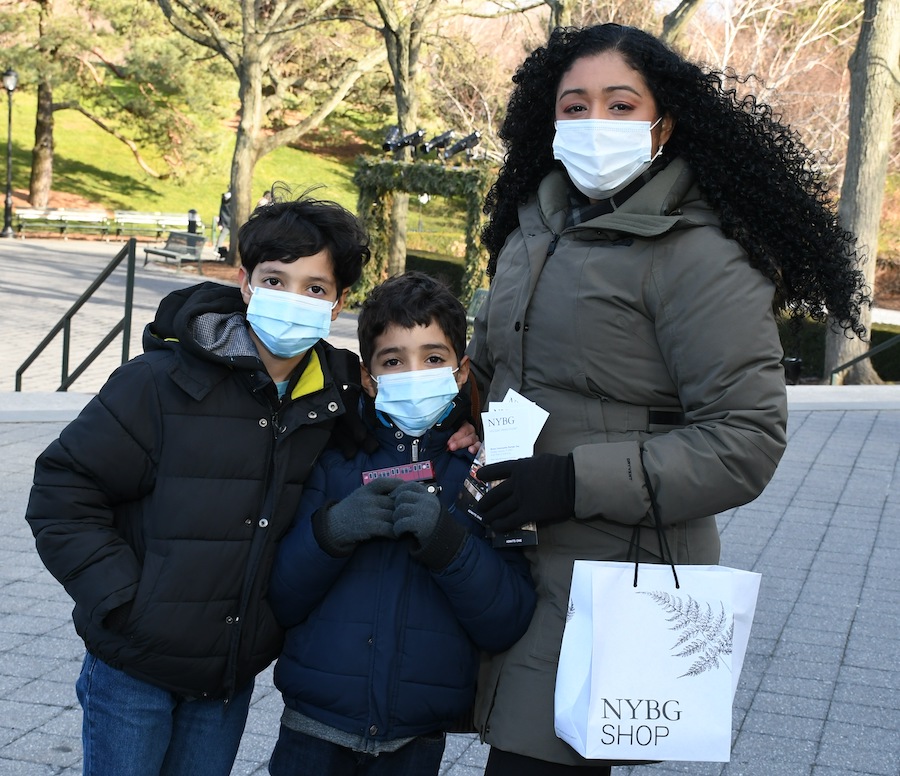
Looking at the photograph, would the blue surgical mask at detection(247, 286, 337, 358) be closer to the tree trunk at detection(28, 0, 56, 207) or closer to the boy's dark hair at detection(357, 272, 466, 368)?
the boy's dark hair at detection(357, 272, 466, 368)

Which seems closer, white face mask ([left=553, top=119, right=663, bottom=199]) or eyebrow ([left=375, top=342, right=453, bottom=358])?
white face mask ([left=553, top=119, right=663, bottom=199])

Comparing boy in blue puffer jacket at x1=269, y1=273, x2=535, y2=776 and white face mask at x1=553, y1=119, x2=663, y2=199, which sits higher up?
white face mask at x1=553, y1=119, x2=663, y2=199

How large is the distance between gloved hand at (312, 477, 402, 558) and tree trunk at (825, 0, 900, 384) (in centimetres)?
1305

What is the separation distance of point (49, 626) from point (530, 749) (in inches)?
129

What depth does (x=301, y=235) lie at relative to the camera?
96.7 inches

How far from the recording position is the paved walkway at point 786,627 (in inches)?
156

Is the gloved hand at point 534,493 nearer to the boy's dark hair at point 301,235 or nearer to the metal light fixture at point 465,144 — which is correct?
the boy's dark hair at point 301,235

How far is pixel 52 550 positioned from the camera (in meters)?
2.24

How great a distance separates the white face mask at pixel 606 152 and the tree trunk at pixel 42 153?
37209mm

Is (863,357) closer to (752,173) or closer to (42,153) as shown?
(752,173)

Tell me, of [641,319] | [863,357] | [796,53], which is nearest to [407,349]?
[641,319]

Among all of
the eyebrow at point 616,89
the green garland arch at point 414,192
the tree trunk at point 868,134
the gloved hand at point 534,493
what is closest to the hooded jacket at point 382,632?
the gloved hand at point 534,493

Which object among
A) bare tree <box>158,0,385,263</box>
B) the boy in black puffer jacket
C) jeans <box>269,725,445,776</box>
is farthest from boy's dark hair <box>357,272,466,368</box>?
bare tree <box>158,0,385,263</box>

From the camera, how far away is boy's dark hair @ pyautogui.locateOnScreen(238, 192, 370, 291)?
2.45 metres
